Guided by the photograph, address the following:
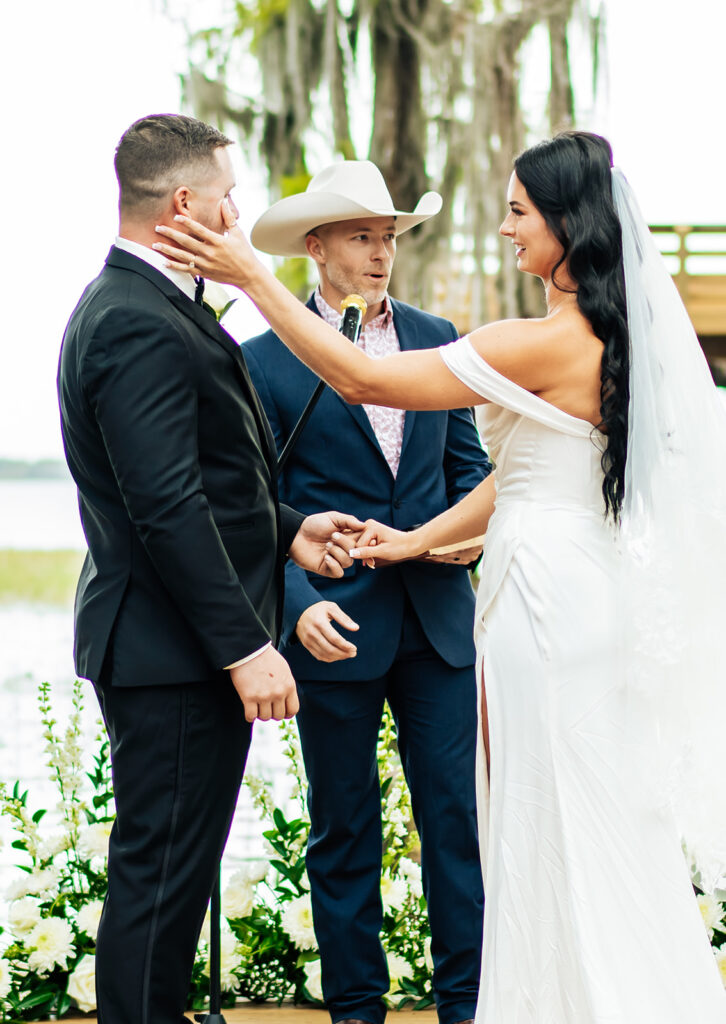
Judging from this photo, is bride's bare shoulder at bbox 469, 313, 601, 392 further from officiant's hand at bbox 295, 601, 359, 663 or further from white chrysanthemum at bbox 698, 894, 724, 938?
white chrysanthemum at bbox 698, 894, 724, 938

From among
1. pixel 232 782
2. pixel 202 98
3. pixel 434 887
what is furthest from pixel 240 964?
pixel 202 98

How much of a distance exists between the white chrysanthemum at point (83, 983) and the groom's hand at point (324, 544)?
1.16 meters

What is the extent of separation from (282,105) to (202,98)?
535 mm

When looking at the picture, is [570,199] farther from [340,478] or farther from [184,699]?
[184,699]

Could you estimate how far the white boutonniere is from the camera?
224cm

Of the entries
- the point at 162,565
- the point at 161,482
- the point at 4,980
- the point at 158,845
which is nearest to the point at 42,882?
the point at 4,980

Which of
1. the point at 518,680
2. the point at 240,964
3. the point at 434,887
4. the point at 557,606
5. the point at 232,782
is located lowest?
the point at 240,964

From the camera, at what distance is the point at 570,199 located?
2.22 metres

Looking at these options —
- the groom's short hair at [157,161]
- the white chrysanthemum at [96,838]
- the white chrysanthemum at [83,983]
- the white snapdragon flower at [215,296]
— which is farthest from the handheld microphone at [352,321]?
the white chrysanthemum at [83,983]

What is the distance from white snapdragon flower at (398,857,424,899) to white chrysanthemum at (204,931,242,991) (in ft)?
1.57

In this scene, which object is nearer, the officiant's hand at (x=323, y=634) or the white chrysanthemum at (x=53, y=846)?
the officiant's hand at (x=323, y=634)

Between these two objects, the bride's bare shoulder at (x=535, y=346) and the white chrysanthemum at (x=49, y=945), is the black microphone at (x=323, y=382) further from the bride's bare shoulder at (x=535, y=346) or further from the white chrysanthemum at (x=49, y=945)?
the white chrysanthemum at (x=49, y=945)

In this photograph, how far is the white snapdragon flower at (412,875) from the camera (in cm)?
321

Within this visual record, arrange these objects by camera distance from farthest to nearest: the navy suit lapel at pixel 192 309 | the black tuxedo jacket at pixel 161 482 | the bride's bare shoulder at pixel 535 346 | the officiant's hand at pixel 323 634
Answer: the officiant's hand at pixel 323 634 → the bride's bare shoulder at pixel 535 346 → the navy suit lapel at pixel 192 309 → the black tuxedo jacket at pixel 161 482
